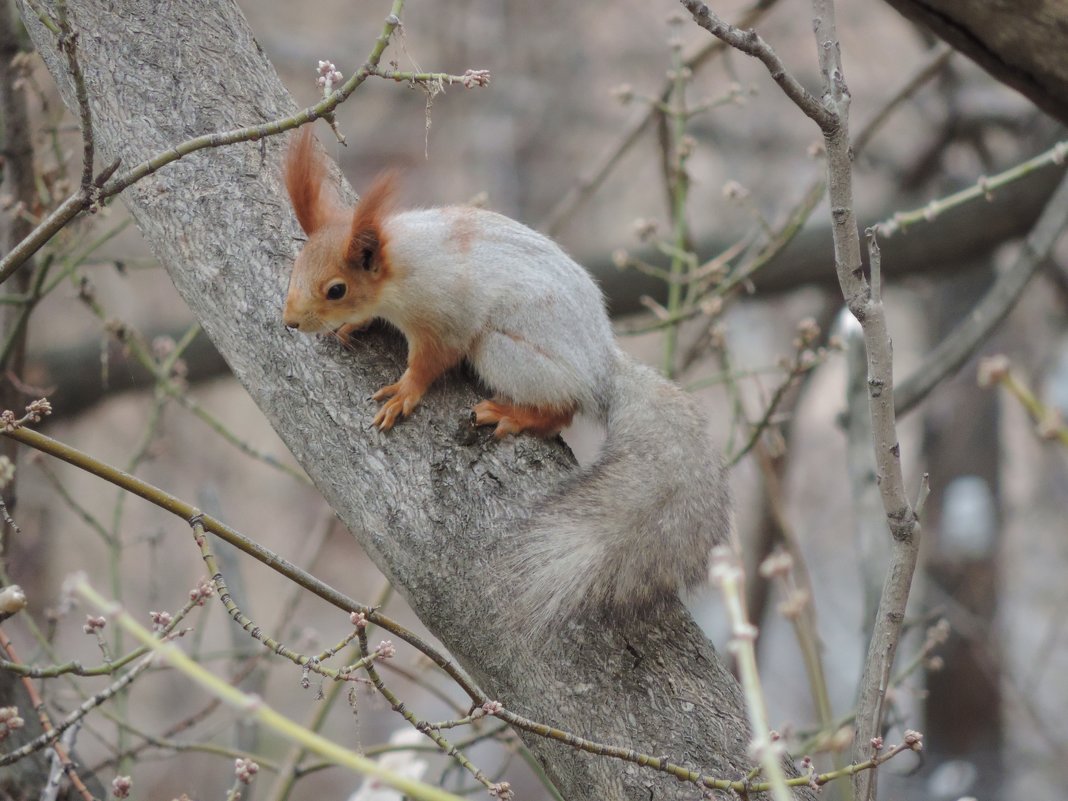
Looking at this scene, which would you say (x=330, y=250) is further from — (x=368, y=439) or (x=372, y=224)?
(x=368, y=439)

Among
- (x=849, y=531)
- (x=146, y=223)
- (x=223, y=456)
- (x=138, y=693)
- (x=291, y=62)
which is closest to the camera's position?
(x=146, y=223)

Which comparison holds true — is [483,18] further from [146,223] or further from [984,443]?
[146,223]

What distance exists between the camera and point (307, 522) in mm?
7570

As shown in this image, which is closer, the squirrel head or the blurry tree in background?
the blurry tree in background

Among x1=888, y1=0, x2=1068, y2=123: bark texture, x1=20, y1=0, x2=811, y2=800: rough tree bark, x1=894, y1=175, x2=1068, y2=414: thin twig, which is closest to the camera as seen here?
x1=20, y1=0, x2=811, y2=800: rough tree bark

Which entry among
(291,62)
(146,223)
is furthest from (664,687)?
(291,62)

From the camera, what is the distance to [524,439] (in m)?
→ 1.83

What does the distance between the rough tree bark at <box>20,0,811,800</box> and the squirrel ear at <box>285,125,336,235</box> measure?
0.05m

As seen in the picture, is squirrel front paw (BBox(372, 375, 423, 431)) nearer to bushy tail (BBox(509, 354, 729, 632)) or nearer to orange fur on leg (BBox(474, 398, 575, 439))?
orange fur on leg (BBox(474, 398, 575, 439))

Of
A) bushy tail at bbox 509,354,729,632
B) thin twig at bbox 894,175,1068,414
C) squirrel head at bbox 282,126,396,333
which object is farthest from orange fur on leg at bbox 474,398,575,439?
thin twig at bbox 894,175,1068,414

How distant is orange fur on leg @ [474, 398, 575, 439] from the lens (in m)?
1.83

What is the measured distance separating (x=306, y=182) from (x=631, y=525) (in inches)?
32.4

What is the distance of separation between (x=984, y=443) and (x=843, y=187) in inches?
177

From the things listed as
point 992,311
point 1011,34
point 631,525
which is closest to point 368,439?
point 631,525
